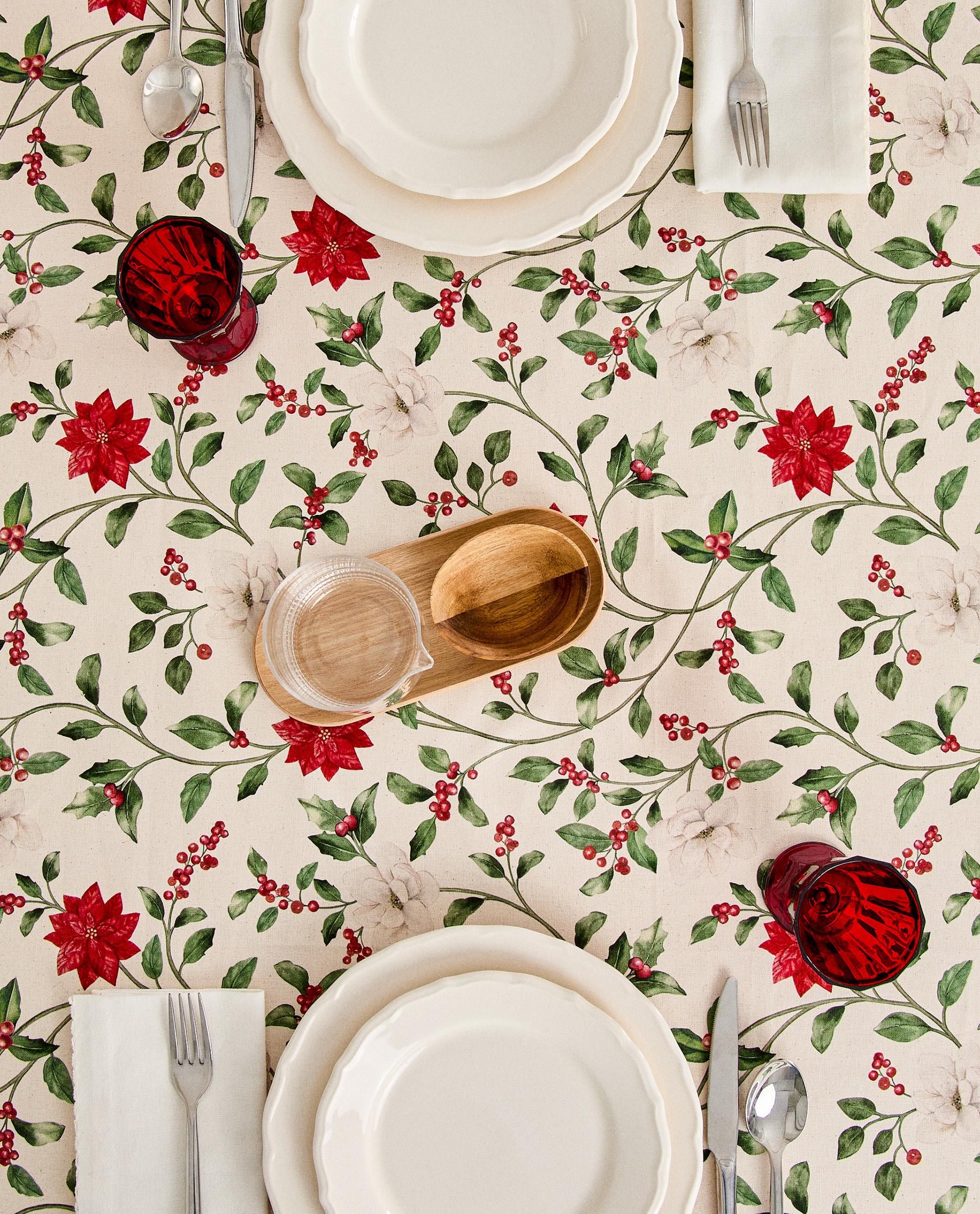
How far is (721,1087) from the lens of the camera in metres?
0.84

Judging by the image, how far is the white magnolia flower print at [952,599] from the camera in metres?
0.90

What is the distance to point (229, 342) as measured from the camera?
0.86 meters

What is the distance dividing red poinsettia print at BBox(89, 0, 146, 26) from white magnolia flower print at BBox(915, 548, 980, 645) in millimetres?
969

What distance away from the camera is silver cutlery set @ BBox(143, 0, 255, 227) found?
88cm

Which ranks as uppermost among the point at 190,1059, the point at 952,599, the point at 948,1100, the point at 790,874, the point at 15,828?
the point at 952,599

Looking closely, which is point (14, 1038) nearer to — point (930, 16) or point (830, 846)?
point (830, 846)

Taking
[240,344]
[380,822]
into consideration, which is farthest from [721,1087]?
[240,344]

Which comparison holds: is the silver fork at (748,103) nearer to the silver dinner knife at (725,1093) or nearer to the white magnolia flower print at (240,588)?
the white magnolia flower print at (240,588)

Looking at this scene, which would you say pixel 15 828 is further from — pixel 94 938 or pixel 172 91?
pixel 172 91

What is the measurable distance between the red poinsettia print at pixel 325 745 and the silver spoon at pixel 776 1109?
487 millimetres

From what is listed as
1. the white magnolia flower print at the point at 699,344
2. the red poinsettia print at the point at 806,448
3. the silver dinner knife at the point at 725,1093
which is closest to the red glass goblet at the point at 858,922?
the silver dinner knife at the point at 725,1093

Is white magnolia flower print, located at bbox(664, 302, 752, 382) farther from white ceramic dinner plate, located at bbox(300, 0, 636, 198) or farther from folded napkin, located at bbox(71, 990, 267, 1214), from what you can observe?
folded napkin, located at bbox(71, 990, 267, 1214)

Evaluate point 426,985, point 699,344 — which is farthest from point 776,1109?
point 699,344

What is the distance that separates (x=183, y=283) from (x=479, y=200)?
29 cm
